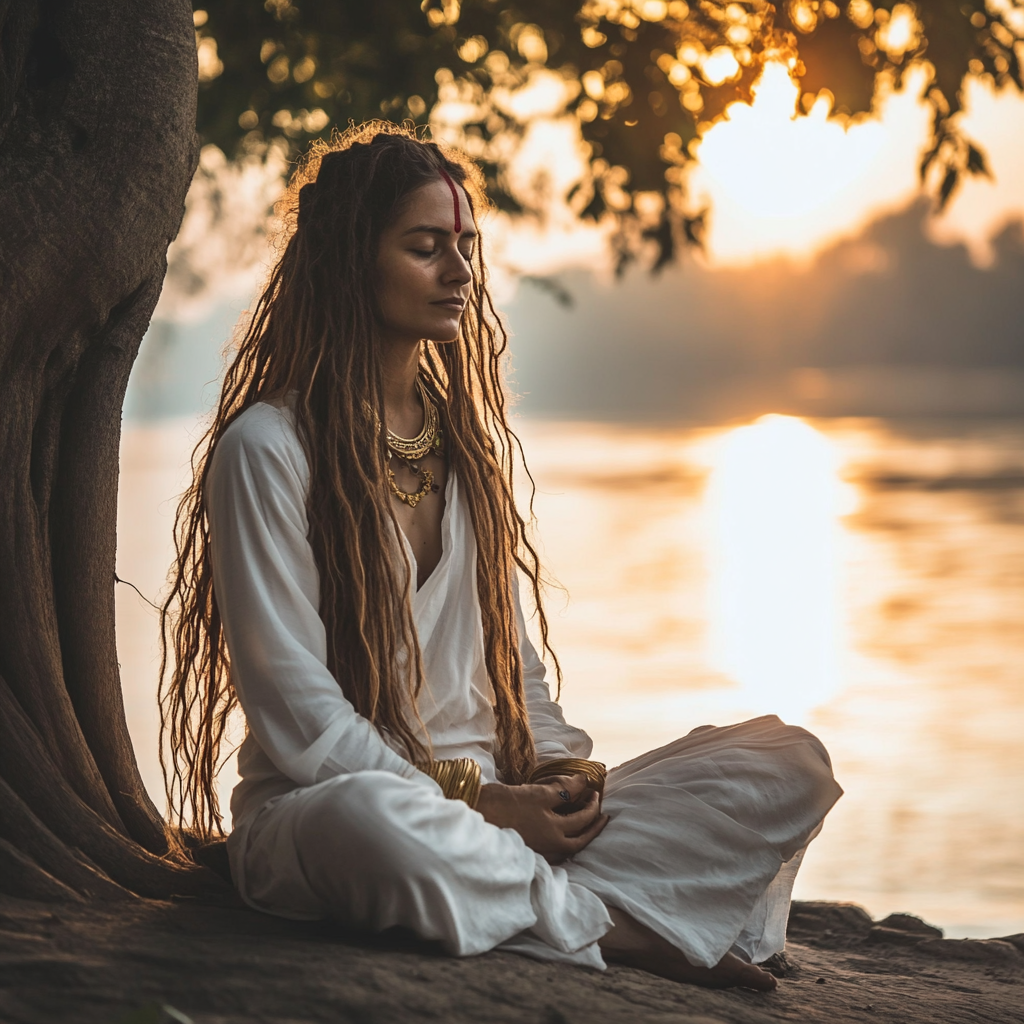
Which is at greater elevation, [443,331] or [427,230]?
[427,230]

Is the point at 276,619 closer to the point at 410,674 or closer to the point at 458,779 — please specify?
the point at 410,674

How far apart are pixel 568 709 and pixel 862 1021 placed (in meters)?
3.86

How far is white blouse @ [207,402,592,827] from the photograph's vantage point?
7.87ft

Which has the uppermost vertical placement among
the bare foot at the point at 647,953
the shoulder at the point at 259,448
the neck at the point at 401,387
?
the neck at the point at 401,387

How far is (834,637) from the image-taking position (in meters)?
8.17

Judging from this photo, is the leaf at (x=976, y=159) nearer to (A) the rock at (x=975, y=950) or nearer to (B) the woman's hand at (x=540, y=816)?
(A) the rock at (x=975, y=950)

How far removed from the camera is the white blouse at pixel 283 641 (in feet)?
7.87

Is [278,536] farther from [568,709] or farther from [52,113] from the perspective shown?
Answer: [568,709]

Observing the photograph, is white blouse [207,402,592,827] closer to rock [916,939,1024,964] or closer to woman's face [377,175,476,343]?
woman's face [377,175,476,343]

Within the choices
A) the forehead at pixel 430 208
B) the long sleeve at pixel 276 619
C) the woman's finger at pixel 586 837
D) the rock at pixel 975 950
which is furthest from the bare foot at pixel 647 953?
the forehead at pixel 430 208

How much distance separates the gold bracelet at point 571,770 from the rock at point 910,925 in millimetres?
1479

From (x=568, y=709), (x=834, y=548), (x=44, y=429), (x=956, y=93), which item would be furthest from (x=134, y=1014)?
(x=834, y=548)

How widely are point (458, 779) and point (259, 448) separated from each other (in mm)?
710

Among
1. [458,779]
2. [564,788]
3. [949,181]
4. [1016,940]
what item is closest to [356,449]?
[458,779]
